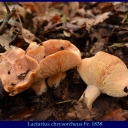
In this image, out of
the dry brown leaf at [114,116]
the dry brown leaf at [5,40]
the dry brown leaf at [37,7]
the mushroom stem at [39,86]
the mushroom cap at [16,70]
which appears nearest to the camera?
the mushroom cap at [16,70]

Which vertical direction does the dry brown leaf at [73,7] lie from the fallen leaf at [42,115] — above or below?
above

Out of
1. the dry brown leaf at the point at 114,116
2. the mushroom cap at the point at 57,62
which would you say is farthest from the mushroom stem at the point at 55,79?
the dry brown leaf at the point at 114,116

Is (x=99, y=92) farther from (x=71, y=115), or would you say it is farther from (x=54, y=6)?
(x=54, y=6)

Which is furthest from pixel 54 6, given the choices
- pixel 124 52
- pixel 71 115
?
pixel 71 115

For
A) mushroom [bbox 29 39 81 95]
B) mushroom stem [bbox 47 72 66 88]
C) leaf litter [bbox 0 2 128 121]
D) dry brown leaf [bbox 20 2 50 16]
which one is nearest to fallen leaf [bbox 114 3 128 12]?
leaf litter [bbox 0 2 128 121]

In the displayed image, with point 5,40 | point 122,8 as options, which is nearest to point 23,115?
point 5,40

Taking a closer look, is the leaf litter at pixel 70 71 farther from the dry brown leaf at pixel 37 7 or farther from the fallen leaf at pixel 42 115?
the dry brown leaf at pixel 37 7
